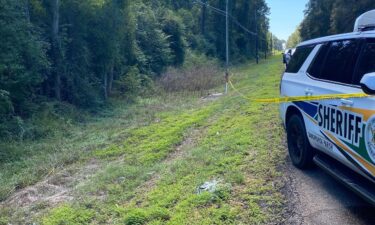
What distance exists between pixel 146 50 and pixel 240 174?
18202mm

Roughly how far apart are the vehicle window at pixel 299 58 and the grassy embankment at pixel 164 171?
1477mm

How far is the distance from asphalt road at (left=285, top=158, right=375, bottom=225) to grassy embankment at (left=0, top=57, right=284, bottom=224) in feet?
0.70

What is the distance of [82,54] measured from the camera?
579 inches

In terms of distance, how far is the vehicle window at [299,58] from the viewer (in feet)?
16.9

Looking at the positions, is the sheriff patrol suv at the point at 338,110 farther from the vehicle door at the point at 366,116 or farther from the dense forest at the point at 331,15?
the dense forest at the point at 331,15

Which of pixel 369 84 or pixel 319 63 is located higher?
pixel 319 63

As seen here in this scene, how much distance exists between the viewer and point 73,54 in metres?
14.5

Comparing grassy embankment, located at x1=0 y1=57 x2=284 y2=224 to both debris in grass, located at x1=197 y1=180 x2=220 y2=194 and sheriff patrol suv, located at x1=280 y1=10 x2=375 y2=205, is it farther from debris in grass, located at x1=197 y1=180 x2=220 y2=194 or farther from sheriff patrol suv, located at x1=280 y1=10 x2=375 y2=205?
sheriff patrol suv, located at x1=280 y1=10 x2=375 y2=205

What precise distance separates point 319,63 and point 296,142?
1252 millimetres

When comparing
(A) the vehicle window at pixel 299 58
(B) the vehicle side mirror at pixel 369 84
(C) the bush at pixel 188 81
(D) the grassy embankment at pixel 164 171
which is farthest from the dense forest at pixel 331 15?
(B) the vehicle side mirror at pixel 369 84

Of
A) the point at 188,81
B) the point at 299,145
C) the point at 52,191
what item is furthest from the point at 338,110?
the point at 188,81

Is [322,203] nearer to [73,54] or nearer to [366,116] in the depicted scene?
[366,116]

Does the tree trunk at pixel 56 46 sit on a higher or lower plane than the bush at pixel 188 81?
higher

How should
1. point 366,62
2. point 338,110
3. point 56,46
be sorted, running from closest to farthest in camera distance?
point 366,62, point 338,110, point 56,46
